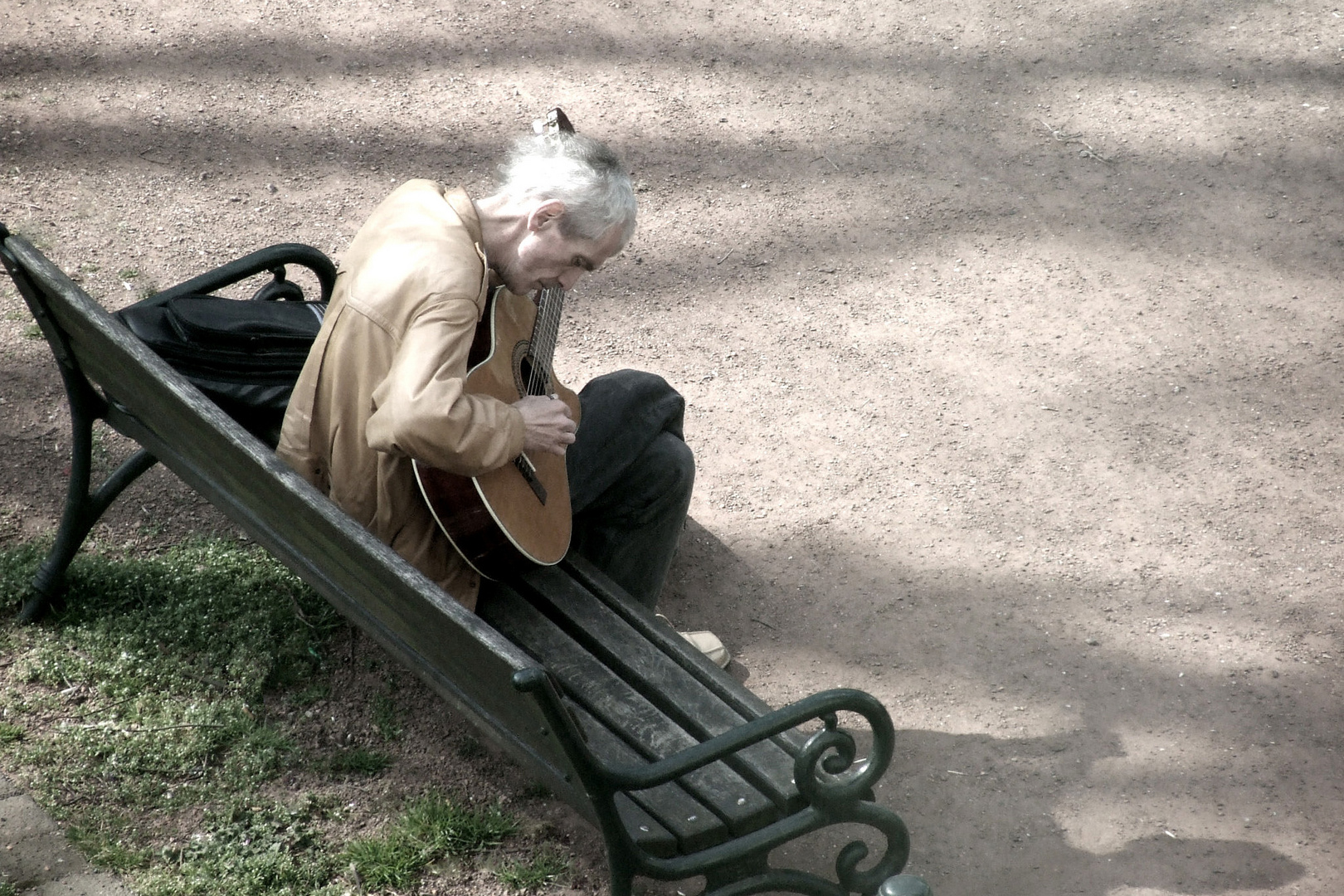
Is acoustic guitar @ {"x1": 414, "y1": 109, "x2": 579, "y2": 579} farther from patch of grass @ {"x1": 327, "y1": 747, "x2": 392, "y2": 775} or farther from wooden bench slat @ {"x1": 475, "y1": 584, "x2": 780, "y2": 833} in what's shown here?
patch of grass @ {"x1": 327, "y1": 747, "x2": 392, "y2": 775}

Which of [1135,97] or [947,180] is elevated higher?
[1135,97]

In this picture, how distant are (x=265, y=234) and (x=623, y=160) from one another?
4.76 feet

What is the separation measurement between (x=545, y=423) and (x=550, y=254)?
34 cm

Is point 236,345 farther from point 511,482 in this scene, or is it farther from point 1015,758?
point 1015,758

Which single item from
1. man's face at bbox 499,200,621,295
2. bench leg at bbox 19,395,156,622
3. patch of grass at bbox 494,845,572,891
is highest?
man's face at bbox 499,200,621,295

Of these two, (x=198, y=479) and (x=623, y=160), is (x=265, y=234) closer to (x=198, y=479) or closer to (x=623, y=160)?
(x=623, y=160)

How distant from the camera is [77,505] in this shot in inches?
121

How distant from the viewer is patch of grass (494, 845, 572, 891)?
9.18 ft

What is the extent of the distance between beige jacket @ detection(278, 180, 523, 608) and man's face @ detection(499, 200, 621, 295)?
0.10 metres

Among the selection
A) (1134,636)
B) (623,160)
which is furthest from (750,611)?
(623,160)

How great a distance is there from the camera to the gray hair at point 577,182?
8.30ft

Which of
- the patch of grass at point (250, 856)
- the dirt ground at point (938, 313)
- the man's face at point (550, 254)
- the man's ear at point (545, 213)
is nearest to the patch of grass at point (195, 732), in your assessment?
the patch of grass at point (250, 856)

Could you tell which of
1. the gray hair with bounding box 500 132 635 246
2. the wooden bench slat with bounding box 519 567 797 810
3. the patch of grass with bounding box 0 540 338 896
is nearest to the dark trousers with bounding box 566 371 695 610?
the wooden bench slat with bounding box 519 567 797 810

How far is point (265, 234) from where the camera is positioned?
15.5 feet
